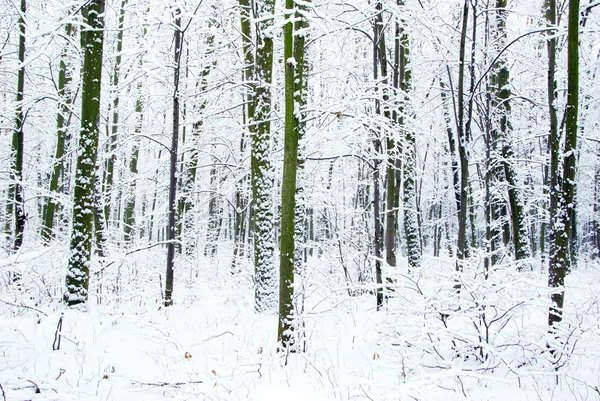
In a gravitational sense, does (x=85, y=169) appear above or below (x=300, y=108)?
below

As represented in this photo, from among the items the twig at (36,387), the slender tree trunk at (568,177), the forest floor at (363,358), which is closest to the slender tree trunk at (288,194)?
the forest floor at (363,358)

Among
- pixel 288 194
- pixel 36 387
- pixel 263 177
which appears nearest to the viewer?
pixel 36 387

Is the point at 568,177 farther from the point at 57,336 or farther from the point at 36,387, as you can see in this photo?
the point at 57,336

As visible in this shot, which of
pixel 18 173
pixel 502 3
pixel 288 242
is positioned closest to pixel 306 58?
pixel 502 3

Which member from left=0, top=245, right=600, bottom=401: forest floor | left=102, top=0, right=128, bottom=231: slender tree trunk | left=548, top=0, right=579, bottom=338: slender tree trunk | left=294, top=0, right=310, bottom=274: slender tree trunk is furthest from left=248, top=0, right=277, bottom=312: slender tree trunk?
left=548, top=0, right=579, bottom=338: slender tree trunk

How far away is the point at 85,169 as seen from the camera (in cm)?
665

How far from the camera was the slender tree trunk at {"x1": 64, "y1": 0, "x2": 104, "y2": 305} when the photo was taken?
658 centimetres

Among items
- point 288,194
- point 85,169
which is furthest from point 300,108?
point 85,169

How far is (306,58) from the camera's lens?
10.2 meters

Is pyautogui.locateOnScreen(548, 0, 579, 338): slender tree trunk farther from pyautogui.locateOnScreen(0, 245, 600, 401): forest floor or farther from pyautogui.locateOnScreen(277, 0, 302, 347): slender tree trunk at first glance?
pyautogui.locateOnScreen(277, 0, 302, 347): slender tree trunk

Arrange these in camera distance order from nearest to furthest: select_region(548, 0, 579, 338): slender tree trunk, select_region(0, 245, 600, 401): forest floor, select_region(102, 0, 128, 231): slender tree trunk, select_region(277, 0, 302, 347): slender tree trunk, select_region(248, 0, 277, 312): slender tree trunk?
select_region(0, 245, 600, 401): forest floor, select_region(548, 0, 579, 338): slender tree trunk, select_region(277, 0, 302, 347): slender tree trunk, select_region(248, 0, 277, 312): slender tree trunk, select_region(102, 0, 128, 231): slender tree trunk

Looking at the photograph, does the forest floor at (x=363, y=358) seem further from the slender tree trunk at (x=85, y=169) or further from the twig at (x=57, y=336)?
the slender tree trunk at (x=85, y=169)

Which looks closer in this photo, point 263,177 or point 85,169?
point 85,169

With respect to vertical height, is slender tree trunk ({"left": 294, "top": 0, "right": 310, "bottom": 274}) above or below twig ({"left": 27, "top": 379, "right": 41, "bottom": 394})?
above
